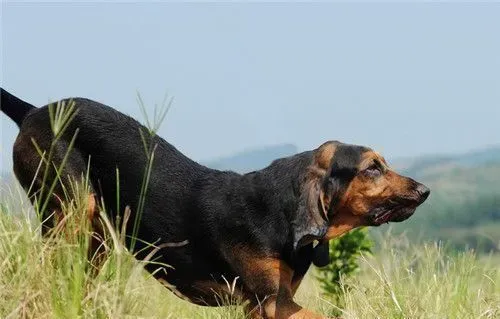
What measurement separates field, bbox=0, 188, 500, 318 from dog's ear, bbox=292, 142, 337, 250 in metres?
0.40

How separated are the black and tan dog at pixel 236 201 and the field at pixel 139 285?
264 mm

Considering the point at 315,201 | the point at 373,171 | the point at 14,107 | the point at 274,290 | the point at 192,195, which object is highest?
the point at 14,107

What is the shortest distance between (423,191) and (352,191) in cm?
50

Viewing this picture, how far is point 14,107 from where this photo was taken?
702 centimetres

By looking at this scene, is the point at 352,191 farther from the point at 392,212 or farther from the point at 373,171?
the point at 392,212

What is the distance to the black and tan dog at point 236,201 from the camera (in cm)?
604

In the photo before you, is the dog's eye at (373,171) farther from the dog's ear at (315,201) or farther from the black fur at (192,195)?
the dog's ear at (315,201)

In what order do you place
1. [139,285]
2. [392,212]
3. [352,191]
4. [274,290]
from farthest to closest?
[392,212]
[352,191]
[274,290]
[139,285]

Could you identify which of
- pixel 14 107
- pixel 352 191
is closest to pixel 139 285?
pixel 352 191

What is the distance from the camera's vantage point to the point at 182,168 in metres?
6.66

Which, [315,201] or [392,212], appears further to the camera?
[392,212]

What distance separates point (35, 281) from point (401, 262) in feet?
9.74

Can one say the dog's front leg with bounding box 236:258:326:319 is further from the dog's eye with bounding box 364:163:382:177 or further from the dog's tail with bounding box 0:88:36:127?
the dog's tail with bounding box 0:88:36:127

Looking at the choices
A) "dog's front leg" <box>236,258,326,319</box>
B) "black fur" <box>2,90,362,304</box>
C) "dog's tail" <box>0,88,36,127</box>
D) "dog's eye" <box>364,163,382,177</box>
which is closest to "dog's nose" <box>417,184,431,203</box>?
"dog's eye" <box>364,163,382,177</box>
